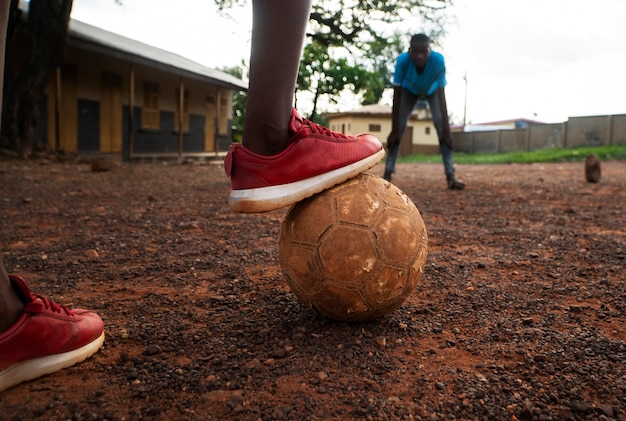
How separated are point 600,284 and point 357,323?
150cm

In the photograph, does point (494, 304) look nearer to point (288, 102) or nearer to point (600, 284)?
point (600, 284)

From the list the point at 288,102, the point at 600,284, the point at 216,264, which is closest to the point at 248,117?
the point at 288,102

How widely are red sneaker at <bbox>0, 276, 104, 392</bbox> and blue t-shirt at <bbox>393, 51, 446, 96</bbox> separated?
225 inches

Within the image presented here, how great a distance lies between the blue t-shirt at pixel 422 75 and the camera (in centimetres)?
662

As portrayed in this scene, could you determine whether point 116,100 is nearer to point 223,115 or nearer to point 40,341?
point 223,115

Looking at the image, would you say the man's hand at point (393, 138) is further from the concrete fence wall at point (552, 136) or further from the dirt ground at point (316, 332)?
the concrete fence wall at point (552, 136)

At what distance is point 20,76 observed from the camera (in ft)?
34.9

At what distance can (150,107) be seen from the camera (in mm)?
17109

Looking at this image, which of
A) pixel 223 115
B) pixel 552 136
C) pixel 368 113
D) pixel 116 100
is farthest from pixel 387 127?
pixel 116 100

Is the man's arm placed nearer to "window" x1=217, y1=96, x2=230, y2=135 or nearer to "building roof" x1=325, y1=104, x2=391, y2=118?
"window" x1=217, y1=96, x2=230, y2=135

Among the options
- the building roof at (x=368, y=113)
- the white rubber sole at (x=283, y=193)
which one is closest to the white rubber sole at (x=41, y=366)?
the white rubber sole at (x=283, y=193)

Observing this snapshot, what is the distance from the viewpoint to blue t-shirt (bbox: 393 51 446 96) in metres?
6.62

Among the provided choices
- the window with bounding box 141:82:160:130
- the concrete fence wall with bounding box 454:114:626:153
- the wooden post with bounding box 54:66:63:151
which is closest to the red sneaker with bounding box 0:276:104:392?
the wooden post with bounding box 54:66:63:151

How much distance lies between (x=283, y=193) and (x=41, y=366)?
1.05 meters
